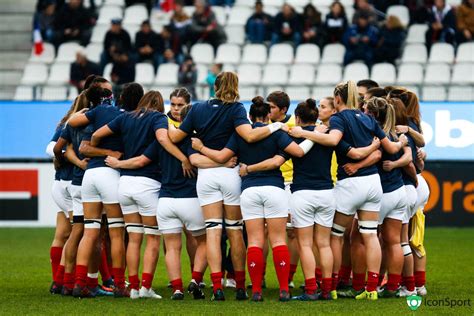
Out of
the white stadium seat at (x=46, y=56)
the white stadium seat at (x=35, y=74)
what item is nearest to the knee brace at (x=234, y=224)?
the white stadium seat at (x=35, y=74)

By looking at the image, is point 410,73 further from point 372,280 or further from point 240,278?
point 240,278

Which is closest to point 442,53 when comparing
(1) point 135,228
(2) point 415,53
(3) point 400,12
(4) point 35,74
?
(2) point 415,53

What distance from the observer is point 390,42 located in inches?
956

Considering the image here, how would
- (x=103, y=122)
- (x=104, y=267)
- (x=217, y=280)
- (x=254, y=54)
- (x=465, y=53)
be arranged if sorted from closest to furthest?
(x=217, y=280) → (x=103, y=122) → (x=104, y=267) → (x=465, y=53) → (x=254, y=54)

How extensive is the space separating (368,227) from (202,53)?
44.4ft

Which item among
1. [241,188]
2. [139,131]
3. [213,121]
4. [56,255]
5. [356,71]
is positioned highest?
[356,71]

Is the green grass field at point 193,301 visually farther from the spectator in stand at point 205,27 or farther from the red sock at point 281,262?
the spectator in stand at point 205,27

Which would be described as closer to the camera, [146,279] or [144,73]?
[146,279]

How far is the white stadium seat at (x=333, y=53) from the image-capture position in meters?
24.6

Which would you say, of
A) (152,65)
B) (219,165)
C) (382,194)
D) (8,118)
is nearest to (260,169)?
(219,165)

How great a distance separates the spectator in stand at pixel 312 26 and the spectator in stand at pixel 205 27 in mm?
1928

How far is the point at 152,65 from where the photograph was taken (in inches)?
976

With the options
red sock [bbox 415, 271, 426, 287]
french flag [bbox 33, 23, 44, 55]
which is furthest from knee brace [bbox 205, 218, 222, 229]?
french flag [bbox 33, 23, 44, 55]

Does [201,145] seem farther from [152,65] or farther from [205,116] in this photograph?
[152,65]
